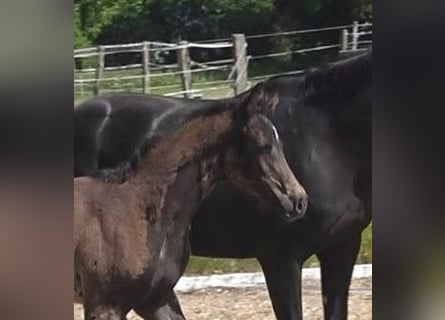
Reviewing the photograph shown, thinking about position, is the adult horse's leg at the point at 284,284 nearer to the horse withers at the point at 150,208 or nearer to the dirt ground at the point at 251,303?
the dirt ground at the point at 251,303

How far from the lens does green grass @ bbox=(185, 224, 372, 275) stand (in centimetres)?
380

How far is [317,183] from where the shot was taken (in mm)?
3797

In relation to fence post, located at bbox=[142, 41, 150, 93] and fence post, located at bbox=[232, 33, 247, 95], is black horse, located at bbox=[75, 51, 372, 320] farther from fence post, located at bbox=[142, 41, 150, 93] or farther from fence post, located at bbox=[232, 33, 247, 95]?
fence post, located at bbox=[142, 41, 150, 93]

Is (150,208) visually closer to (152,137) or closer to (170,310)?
(152,137)

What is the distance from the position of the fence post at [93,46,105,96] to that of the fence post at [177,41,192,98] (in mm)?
354

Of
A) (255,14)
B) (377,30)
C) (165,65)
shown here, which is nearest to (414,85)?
(377,30)

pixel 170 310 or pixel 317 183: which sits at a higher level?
pixel 317 183

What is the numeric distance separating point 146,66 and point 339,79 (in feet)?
2.86

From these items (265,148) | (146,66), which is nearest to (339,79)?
(265,148)

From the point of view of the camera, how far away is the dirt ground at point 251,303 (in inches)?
151

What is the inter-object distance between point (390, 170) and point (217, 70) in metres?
0.89

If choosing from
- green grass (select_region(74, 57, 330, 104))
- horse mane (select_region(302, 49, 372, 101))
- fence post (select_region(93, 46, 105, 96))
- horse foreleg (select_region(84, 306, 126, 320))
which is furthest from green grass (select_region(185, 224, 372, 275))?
fence post (select_region(93, 46, 105, 96))

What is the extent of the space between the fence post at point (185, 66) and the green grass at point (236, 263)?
2.49 feet

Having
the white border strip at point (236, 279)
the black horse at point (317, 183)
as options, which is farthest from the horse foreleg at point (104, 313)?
the black horse at point (317, 183)
